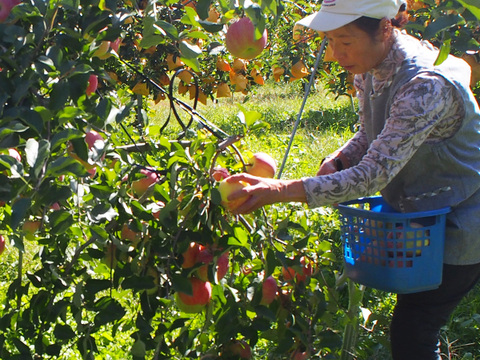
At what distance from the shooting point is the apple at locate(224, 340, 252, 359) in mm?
1518

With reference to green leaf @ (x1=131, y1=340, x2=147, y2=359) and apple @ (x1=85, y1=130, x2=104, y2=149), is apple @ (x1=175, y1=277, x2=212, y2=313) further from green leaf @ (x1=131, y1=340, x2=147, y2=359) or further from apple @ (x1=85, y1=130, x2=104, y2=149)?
apple @ (x1=85, y1=130, x2=104, y2=149)

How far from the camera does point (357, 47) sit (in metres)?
1.57

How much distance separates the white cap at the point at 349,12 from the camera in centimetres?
150

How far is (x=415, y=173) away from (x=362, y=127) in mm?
372

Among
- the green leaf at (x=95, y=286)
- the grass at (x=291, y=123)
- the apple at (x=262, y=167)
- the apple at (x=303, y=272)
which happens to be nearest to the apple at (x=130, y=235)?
the green leaf at (x=95, y=286)

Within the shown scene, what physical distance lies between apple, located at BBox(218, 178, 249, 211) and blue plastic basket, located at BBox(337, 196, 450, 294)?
0.38 metres

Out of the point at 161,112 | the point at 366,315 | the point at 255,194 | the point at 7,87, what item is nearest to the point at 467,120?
the point at 255,194

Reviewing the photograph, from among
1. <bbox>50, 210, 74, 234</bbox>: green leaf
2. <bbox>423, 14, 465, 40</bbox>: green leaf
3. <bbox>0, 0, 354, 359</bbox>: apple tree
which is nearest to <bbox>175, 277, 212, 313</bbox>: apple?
<bbox>0, 0, 354, 359</bbox>: apple tree

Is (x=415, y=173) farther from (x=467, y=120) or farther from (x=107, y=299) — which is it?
(x=107, y=299)

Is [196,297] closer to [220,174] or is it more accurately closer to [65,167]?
[220,174]

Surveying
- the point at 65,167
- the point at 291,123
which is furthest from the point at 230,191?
the point at 291,123

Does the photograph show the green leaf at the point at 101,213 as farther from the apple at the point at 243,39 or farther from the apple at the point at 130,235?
the apple at the point at 243,39

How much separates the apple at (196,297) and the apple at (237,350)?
0.49ft

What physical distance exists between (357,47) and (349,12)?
10 centimetres
